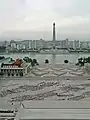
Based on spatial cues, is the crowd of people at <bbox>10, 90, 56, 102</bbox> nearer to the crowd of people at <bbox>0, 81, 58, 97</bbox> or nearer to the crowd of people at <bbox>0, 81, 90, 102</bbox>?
the crowd of people at <bbox>0, 81, 90, 102</bbox>

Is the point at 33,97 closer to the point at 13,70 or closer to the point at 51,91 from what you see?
the point at 51,91

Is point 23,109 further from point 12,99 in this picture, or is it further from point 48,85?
point 48,85

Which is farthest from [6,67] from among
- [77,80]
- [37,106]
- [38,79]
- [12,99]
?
[37,106]

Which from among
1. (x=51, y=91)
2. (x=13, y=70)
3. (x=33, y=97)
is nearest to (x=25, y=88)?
(x=51, y=91)

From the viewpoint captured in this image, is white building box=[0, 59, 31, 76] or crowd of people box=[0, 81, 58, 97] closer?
crowd of people box=[0, 81, 58, 97]

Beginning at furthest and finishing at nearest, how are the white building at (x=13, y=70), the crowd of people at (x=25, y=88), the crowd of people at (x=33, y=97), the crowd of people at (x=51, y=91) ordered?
the white building at (x=13, y=70)
the crowd of people at (x=25, y=88)
the crowd of people at (x=51, y=91)
the crowd of people at (x=33, y=97)

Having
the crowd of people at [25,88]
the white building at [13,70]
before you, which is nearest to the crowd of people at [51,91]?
the crowd of people at [25,88]

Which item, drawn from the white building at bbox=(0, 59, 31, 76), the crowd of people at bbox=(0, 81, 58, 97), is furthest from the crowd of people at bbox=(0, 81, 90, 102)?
the white building at bbox=(0, 59, 31, 76)

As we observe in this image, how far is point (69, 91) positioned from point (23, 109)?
11.2 ft

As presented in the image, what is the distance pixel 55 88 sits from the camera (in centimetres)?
759

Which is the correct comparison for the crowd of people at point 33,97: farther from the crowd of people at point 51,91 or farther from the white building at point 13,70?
the white building at point 13,70

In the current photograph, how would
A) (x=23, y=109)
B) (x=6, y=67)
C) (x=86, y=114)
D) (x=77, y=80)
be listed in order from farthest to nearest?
(x=6, y=67) < (x=77, y=80) < (x=23, y=109) < (x=86, y=114)

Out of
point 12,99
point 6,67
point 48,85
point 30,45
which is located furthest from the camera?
point 30,45

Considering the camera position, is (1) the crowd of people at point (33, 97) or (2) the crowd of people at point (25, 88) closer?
(1) the crowd of people at point (33, 97)
